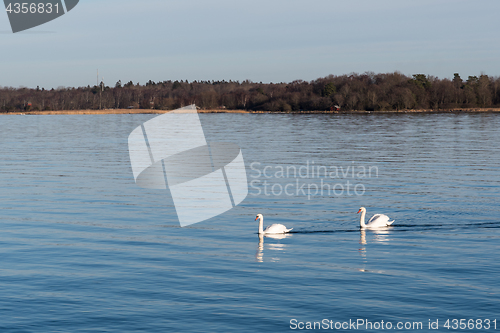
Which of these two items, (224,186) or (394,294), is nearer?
(394,294)

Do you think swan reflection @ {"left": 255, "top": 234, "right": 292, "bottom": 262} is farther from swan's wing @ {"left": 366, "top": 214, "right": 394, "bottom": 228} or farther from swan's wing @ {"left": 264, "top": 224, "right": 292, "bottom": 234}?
swan's wing @ {"left": 366, "top": 214, "right": 394, "bottom": 228}

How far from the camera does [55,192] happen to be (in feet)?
111

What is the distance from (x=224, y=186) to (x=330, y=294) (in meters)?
21.4

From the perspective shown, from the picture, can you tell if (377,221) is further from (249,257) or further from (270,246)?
(249,257)

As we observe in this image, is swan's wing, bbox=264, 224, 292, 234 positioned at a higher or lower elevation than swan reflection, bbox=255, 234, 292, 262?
higher

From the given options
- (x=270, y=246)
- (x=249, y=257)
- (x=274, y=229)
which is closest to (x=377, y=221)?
(x=274, y=229)

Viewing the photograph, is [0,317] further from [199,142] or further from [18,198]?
[199,142]

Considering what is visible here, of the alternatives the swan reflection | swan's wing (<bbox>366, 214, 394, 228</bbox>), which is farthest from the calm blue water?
swan's wing (<bbox>366, 214, 394, 228</bbox>)

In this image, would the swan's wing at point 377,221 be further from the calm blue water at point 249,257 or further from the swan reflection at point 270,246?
the swan reflection at point 270,246

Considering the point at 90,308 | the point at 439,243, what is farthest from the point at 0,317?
the point at 439,243

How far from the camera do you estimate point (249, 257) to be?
64.5 feet

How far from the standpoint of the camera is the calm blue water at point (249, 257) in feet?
47.6

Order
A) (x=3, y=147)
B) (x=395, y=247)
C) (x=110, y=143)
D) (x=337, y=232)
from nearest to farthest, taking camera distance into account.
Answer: (x=395, y=247)
(x=337, y=232)
(x=3, y=147)
(x=110, y=143)

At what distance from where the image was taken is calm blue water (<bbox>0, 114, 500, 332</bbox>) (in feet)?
47.6
